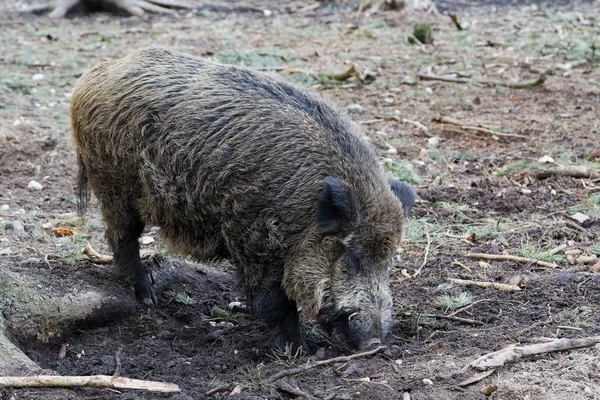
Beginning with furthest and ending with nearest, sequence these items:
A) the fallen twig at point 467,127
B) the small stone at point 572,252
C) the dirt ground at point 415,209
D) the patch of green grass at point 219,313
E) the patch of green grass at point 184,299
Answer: the fallen twig at point 467,127 < the small stone at point 572,252 < the patch of green grass at point 184,299 < the patch of green grass at point 219,313 < the dirt ground at point 415,209

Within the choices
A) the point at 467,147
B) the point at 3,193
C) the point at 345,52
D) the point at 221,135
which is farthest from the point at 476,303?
the point at 345,52

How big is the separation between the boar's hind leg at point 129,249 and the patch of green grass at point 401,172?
305 centimetres

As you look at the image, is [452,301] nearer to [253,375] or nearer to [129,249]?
[253,375]

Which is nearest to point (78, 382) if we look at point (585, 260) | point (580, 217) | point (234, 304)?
point (234, 304)

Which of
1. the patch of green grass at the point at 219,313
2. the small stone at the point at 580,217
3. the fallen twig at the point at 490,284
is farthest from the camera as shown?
the small stone at the point at 580,217

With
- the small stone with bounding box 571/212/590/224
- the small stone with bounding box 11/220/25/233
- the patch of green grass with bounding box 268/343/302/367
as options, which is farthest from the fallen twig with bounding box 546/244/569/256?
the small stone with bounding box 11/220/25/233

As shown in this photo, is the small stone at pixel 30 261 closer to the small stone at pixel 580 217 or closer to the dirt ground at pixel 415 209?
the dirt ground at pixel 415 209

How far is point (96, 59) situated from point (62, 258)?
7.97m

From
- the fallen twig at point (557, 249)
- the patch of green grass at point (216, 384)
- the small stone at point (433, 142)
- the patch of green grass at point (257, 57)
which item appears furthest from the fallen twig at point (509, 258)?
the patch of green grass at point (257, 57)

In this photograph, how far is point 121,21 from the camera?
723 inches

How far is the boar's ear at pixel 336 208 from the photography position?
493cm

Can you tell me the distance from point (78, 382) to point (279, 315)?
154 cm

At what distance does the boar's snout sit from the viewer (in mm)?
4980

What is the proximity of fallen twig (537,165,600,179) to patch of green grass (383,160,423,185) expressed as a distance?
128cm
